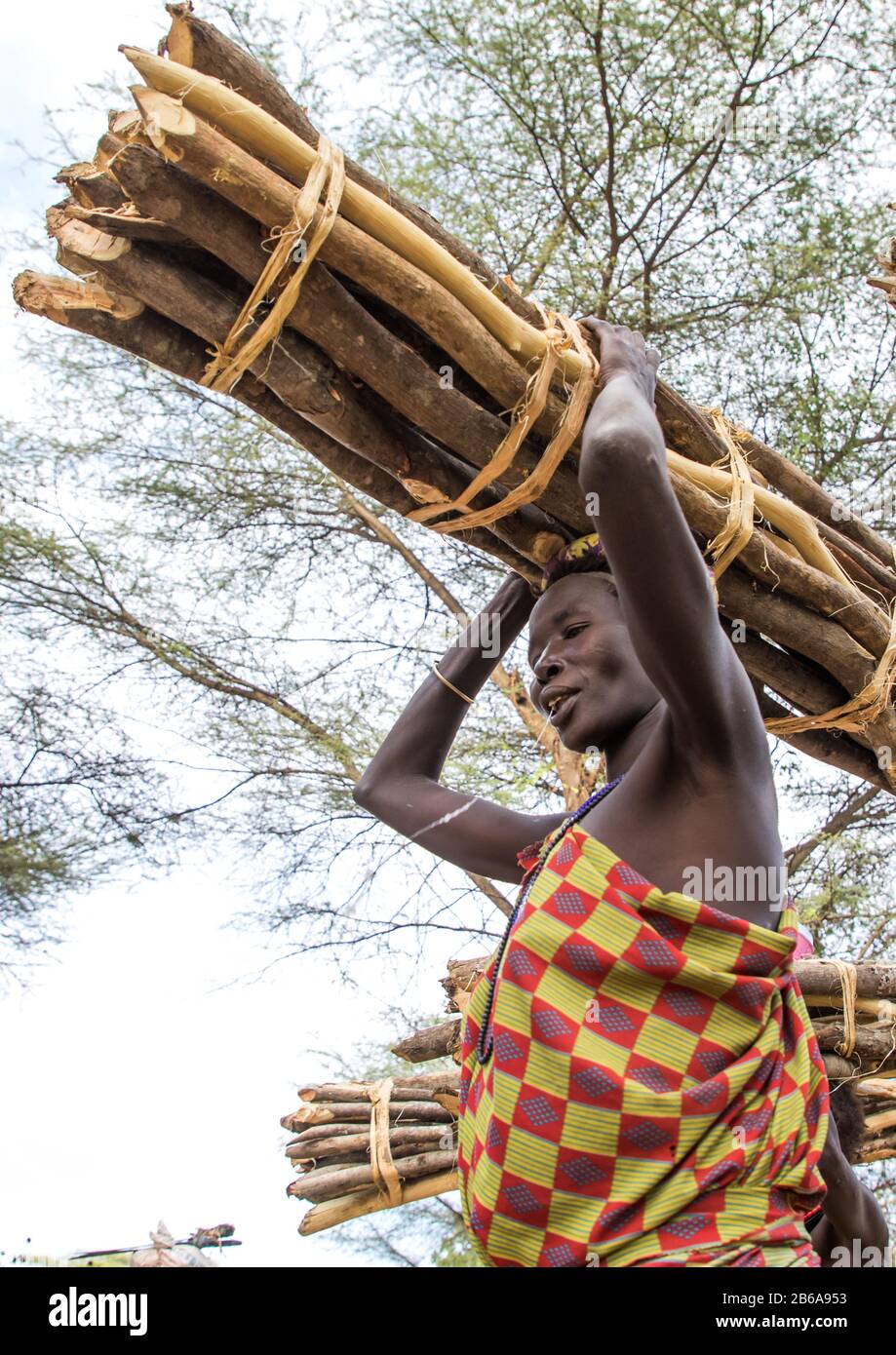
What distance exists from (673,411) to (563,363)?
1.14 feet

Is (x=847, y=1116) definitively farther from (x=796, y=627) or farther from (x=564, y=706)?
(x=564, y=706)

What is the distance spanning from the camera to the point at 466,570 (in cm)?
609

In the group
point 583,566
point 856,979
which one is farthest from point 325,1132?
point 583,566

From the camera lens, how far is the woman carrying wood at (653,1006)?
1595 mm

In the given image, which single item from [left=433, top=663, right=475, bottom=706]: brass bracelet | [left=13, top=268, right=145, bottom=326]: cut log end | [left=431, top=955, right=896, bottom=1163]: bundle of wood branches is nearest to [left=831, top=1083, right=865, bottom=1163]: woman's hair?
[left=431, top=955, right=896, bottom=1163]: bundle of wood branches

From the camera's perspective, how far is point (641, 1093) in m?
1.59

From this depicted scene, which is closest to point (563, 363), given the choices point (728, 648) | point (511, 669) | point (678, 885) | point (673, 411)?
point (673, 411)

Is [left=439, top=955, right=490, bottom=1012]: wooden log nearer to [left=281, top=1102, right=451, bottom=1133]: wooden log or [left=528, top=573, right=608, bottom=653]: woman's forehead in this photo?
[left=281, top=1102, right=451, bottom=1133]: wooden log

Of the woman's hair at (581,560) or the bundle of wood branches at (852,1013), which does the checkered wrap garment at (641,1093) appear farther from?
the bundle of wood branches at (852,1013)

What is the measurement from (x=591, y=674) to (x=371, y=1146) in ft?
6.30

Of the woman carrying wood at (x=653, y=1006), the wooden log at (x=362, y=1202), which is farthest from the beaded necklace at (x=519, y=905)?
the wooden log at (x=362, y=1202)

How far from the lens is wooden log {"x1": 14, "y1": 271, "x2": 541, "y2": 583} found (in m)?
1.77
